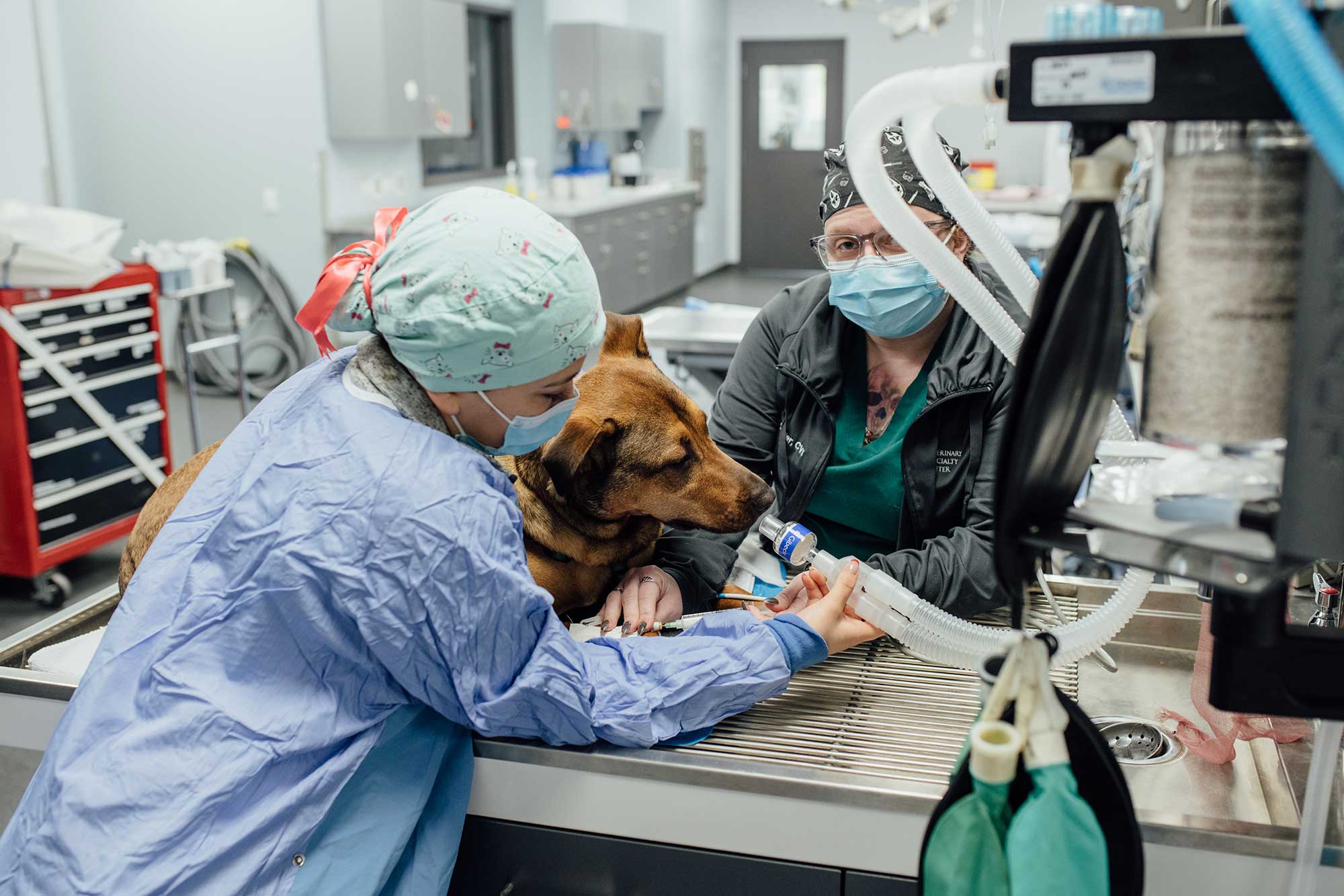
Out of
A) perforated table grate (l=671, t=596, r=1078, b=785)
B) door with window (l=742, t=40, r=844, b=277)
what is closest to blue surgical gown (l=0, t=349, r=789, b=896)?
perforated table grate (l=671, t=596, r=1078, b=785)

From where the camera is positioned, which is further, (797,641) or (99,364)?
(99,364)

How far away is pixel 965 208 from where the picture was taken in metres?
0.92

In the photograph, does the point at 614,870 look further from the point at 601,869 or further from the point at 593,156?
the point at 593,156

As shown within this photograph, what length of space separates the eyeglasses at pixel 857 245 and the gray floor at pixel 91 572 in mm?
1223

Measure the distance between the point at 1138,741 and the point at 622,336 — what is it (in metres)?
0.83

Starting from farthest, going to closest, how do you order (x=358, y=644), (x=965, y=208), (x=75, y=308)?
(x=75, y=308) < (x=358, y=644) < (x=965, y=208)

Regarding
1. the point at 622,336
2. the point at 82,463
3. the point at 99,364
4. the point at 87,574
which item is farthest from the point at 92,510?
the point at 622,336

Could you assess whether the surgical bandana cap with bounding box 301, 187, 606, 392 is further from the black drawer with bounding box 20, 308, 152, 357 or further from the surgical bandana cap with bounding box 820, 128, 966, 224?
the black drawer with bounding box 20, 308, 152, 357

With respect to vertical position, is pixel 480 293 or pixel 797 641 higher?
pixel 480 293

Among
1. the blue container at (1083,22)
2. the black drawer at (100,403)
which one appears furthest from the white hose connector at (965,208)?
the black drawer at (100,403)

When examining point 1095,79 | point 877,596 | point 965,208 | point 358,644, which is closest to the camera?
point 1095,79

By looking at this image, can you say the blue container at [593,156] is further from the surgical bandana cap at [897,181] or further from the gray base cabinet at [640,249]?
the surgical bandana cap at [897,181]

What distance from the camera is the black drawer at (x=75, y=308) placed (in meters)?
3.42

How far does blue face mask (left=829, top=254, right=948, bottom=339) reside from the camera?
153 cm
